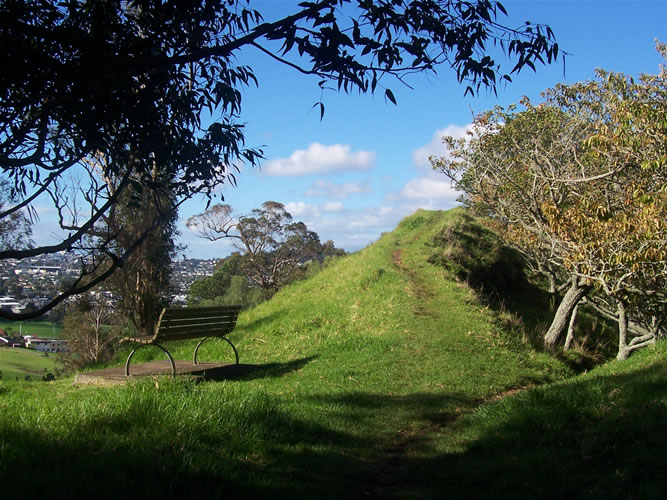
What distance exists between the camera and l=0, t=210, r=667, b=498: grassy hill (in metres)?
3.94

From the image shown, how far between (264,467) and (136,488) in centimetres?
114

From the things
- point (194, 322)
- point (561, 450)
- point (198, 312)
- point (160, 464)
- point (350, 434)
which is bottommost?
point (350, 434)

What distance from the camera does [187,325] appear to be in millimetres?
9367

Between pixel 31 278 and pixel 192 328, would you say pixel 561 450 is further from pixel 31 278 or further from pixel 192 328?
pixel 31 278

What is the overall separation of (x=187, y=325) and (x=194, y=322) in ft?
0.55

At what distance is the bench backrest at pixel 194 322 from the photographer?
8891 millimetres

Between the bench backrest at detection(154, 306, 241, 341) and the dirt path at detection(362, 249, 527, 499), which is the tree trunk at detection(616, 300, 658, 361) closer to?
the dirt path at detection(362, 249, 527, 499)

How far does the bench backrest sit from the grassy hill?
3.13 ft

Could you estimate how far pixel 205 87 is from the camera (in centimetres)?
488

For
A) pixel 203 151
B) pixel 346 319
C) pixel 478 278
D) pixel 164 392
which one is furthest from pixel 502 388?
pixel 478 278

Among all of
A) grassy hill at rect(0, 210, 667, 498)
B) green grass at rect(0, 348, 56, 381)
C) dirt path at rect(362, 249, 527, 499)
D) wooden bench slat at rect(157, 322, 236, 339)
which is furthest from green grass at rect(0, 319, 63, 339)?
dirt path at rect(362, 249, 527, 499)

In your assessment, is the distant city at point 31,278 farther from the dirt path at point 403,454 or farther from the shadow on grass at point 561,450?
the shadow on grass at point 561,450

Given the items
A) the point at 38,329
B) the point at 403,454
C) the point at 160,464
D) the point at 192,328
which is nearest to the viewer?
the point at 160,464

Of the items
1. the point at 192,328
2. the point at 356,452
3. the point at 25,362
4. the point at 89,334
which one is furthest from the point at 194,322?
the point at 25,362
